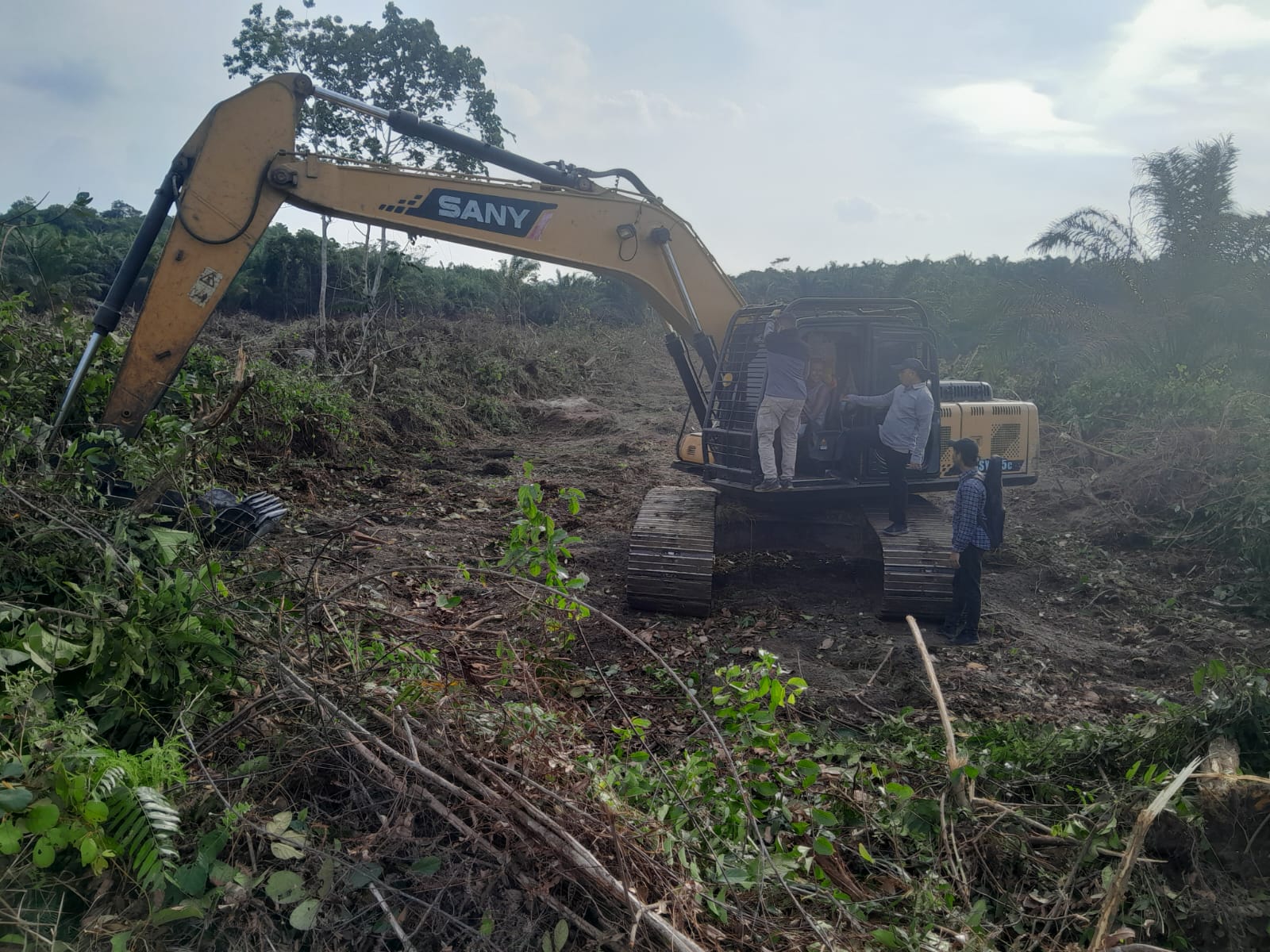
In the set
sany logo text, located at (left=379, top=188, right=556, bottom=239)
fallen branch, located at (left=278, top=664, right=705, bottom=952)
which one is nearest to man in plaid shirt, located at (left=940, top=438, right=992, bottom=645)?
sany logo text, located at (left=379, top=188, right=556, bottom=239)

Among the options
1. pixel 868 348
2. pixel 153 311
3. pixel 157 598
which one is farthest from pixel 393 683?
pixel 868 348

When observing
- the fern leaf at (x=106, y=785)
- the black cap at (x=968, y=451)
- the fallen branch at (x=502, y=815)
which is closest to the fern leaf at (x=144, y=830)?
the fern leaf at (x=106, y=785)

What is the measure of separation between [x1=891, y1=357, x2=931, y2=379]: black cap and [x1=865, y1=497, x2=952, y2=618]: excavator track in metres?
1.29

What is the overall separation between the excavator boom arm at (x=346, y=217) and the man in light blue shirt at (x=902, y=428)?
5.57ft

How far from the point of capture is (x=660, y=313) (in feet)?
25.8

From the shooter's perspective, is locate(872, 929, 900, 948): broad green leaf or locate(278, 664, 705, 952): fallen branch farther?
locate(872, 929, 900, 948): broad green leaf

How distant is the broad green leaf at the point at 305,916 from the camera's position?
2.29 meters

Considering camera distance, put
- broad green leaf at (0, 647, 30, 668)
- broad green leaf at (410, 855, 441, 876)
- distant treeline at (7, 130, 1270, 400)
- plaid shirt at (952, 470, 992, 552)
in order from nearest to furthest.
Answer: broad green leaf at (410, 855, 441, 876) → broad green leaf at (0, 647, 30, 668) → plaid shirt at (952, 470, 992, 552) → distant treeline at (7, 130, 1270, 400)

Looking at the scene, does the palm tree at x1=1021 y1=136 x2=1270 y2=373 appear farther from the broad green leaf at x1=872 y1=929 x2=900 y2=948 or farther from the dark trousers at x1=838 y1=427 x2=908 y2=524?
the broad green leaf at x1=872 y1=929 x2=900 y2=948

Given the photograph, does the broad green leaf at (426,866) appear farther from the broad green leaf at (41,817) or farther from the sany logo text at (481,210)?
the sany logo text at (481,210)

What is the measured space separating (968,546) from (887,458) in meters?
0.97

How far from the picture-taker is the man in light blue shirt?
660 cm

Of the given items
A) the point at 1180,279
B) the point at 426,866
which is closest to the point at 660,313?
the point at 426,866

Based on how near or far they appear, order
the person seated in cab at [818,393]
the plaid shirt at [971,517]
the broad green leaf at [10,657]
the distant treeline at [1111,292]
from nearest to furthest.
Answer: the broad green leaf at [10,657] < the plaid shirt at [971,517] < the person seated in cab at [818,393] < the distant treeline at [1111,292]
